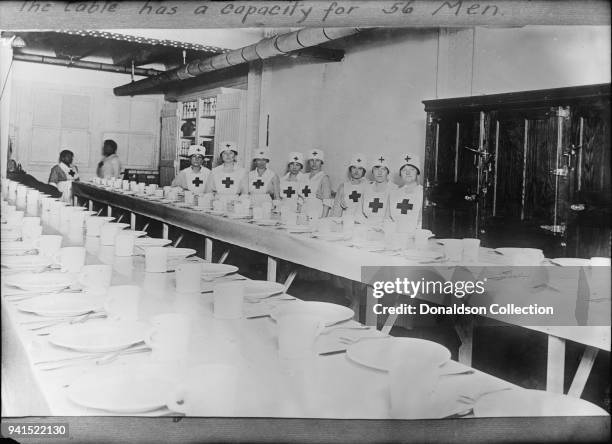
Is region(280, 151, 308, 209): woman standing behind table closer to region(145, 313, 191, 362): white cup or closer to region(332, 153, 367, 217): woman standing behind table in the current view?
region(332, 153, 367, 217): woman standing behind table

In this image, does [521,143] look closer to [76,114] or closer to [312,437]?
[312,437]

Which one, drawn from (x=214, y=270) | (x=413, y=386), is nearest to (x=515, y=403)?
(x=413, y=386)

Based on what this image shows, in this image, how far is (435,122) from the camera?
130 inches

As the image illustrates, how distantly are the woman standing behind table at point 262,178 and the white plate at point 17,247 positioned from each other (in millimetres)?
2949

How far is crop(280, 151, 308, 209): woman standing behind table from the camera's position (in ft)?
14.9

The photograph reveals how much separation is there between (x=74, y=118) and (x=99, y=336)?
106 inches

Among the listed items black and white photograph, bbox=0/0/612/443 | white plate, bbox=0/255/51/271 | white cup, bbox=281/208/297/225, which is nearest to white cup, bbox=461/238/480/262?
black and white photograph, bbox=0/0/612/443

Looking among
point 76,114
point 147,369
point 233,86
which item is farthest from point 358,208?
point 147,369

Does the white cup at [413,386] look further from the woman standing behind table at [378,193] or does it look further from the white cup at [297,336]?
the woman standing behind table at [378,193]

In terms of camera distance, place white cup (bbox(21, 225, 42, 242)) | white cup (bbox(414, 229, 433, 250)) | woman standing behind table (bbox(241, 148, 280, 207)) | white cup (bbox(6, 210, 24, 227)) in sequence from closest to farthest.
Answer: white cup (bbox(21, 225, 42, 242)), white cup (bbox(414, 229, 433, 250)), white cup (bbox(6, 210, 24, 227)), woman standing behind table (bbox(241, 148, 280, 207))

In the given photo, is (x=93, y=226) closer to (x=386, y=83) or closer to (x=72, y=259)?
(x=72, y=259)

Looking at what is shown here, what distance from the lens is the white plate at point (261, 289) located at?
1.30 m

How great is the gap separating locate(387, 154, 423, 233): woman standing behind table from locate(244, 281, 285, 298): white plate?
90.1 inches

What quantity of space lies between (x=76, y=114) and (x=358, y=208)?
2.03m
